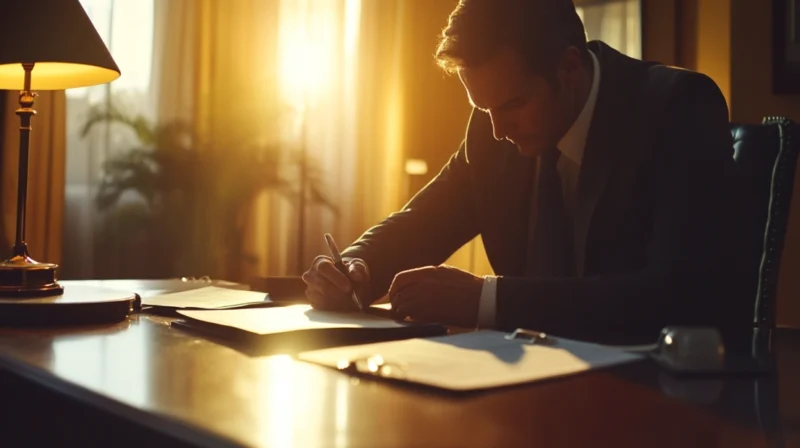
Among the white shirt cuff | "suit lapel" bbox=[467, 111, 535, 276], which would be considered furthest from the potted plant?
the white shirt cuff

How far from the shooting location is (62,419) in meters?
0.96

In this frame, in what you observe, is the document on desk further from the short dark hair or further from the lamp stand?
the short dark hair

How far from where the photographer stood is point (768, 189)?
57.6 inches

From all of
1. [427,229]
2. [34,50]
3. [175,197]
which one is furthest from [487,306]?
[175,197]

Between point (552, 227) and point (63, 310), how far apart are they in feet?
2.84

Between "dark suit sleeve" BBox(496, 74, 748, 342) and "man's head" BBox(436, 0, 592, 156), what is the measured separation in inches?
8.3

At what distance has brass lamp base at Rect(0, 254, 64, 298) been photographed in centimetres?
116

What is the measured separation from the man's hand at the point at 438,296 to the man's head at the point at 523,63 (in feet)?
1.36

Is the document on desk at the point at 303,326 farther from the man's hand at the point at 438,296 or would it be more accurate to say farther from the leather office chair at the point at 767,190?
the leather office chair at the point at 767,190

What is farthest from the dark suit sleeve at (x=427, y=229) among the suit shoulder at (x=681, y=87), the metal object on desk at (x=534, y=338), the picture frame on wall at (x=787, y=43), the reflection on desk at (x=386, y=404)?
the picture frame on wall at (x=787, y=43)

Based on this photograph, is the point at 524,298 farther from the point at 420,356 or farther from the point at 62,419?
the point at 62,419

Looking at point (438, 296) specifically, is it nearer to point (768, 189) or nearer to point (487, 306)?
point (487, 306)

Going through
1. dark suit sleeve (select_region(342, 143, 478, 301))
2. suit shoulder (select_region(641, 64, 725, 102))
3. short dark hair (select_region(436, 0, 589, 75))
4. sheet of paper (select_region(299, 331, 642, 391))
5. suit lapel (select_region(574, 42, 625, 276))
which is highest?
short dark hair (select_region(436, 0, 589, 75))

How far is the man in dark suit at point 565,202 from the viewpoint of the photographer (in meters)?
1.13
